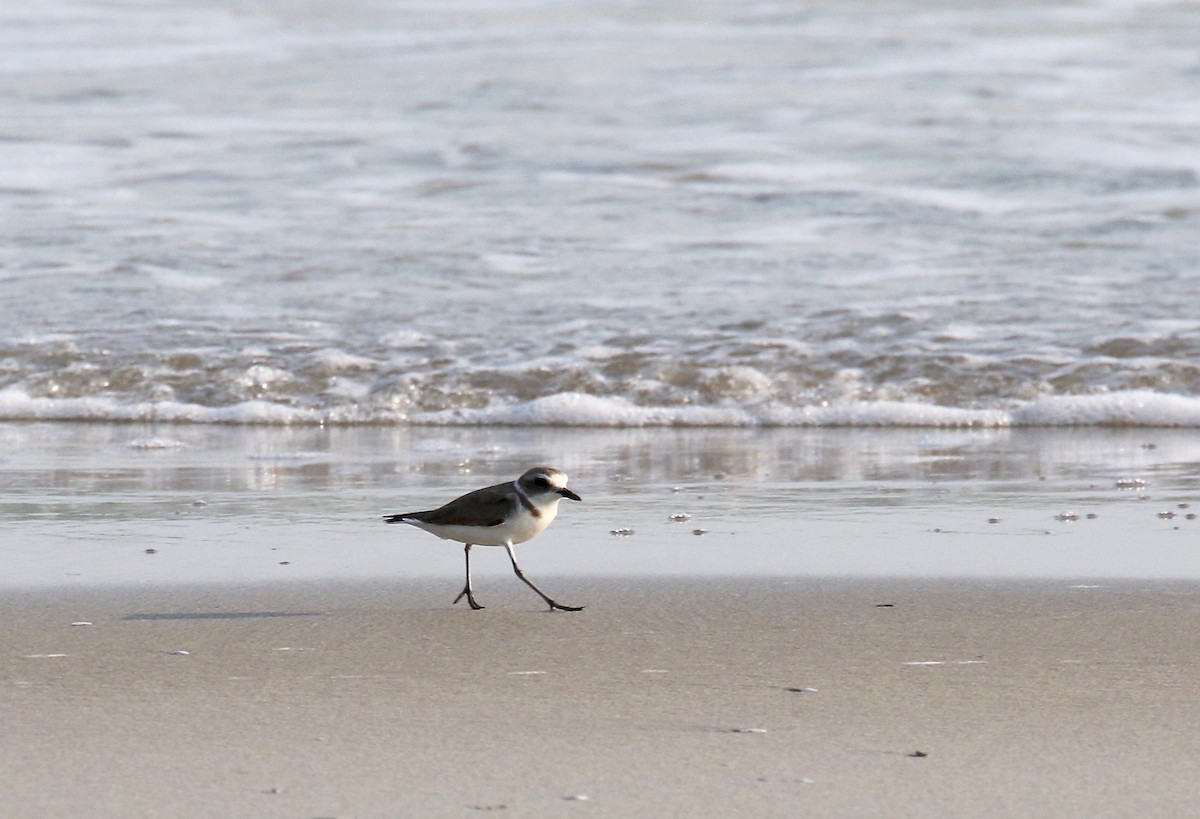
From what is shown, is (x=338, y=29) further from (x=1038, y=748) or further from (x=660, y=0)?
(x=1038, y=748)

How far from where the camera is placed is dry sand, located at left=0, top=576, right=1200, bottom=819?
2.26 meters

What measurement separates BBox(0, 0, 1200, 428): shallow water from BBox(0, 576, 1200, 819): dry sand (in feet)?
13.8

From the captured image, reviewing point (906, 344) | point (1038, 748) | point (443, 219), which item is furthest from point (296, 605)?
point (443, 219)

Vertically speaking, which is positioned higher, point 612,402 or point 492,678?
point 612,402

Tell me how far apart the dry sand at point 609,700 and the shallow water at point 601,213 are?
13.8ft

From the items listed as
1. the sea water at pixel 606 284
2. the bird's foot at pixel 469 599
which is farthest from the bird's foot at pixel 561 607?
the sea water at pixel 606 284

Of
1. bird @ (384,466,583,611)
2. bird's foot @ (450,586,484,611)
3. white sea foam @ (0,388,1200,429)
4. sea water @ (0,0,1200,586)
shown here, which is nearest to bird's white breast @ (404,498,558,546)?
bird @ (384,466,583,611)

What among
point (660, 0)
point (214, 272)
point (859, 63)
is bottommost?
point (214, 272)

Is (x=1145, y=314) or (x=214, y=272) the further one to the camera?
(x=214, y=272)

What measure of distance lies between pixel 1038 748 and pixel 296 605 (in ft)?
6.10

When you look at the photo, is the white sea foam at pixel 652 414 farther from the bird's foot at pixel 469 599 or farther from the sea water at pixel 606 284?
the bird's foot at pixel 469 599

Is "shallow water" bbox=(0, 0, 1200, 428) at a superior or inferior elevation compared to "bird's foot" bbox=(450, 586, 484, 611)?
superior

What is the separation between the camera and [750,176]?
13.5m

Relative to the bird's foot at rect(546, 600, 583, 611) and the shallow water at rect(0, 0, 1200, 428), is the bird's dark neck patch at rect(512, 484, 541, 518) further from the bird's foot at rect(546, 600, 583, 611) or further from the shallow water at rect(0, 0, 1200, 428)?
the shallow water at rect(0, 0, 1200, 428)
